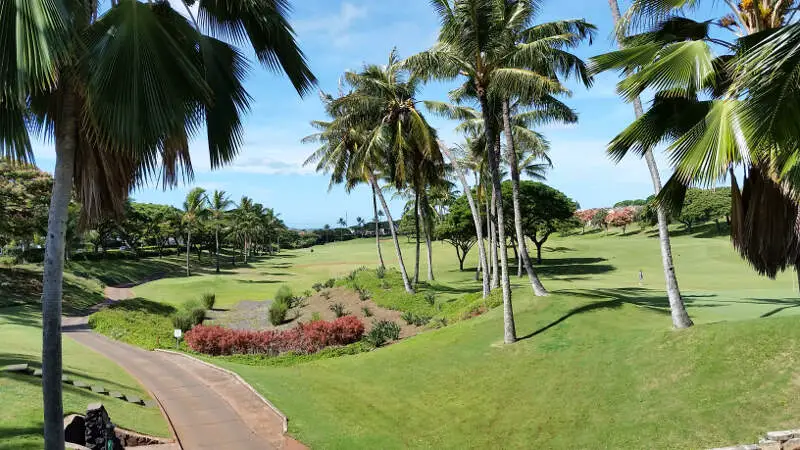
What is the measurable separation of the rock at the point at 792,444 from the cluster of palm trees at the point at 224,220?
6476 centimetres

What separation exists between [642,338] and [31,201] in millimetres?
31775

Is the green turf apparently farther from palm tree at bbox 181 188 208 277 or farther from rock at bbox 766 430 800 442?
palm tree at bbox 181 188 208 277

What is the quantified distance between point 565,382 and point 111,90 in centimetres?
1208

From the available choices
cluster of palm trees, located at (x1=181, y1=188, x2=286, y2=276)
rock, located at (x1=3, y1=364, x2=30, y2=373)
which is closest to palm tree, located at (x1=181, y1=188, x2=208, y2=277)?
cluster of palm trees, located at (x1=181, y1=188, x2=286, y2=276)

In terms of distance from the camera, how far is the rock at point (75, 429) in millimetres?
9237

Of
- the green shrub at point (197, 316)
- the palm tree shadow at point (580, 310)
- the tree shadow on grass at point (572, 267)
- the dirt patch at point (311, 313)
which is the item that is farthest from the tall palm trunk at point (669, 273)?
the tree shadow on grass at point (572, 267)

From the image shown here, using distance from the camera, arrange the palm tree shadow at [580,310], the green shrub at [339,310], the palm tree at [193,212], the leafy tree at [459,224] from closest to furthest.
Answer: the palm tree shadow at [580,310] < the green shrub at [339,310] < the leafy tree at [459,224] < the palm tree at [193,212]

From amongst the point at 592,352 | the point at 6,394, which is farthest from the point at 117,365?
the point at 592,352

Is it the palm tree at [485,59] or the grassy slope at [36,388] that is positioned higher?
the palm tree at [485,59]

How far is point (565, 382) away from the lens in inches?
512

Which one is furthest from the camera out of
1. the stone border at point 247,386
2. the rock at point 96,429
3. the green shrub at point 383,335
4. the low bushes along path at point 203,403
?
the green shrub at point 383,335

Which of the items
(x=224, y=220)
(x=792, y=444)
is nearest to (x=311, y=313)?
(x=792, y=444)

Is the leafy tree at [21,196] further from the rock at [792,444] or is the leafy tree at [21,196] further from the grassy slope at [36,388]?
the rock at [792,444]

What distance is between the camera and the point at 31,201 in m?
28.6
